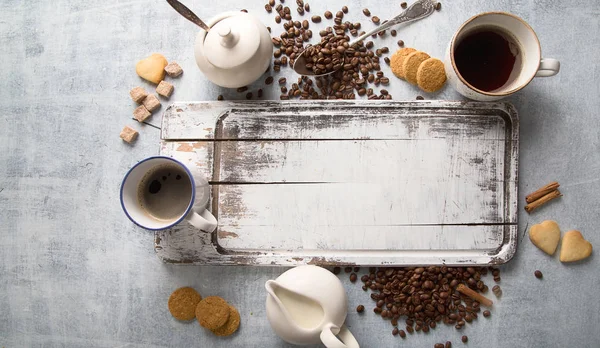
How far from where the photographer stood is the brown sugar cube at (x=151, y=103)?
1.31 metres

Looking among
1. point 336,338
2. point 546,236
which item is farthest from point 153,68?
point 546,236

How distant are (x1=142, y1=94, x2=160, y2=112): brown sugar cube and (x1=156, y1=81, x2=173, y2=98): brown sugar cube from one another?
0.9 inches

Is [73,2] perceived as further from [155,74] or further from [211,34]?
[211,34]

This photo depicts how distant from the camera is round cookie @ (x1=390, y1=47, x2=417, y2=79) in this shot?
4.24ft

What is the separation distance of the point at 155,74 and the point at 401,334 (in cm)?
99

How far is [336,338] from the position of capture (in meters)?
1.07

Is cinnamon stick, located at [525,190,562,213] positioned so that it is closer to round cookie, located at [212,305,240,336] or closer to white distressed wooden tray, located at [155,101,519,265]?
white distressed wooden tray, located at [155,101,519,265]

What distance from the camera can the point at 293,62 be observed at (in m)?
1.30

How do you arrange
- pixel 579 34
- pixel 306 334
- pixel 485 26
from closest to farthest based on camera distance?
pixel 306 334
pixel 485 26
pixel 579 34

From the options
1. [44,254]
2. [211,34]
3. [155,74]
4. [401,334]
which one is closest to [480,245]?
[401,334]

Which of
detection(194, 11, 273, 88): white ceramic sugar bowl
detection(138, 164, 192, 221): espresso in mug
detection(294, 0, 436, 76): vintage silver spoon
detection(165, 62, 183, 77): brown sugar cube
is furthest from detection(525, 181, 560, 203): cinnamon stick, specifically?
detection(165, 62, 183, 77): brown sugar cube

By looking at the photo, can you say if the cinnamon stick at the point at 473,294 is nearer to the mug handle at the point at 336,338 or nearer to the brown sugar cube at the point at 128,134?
the mug handle at the point at 336,338

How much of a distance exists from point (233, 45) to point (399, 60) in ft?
1.54

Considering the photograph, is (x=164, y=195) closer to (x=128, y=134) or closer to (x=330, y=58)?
(x=128, y=134)
